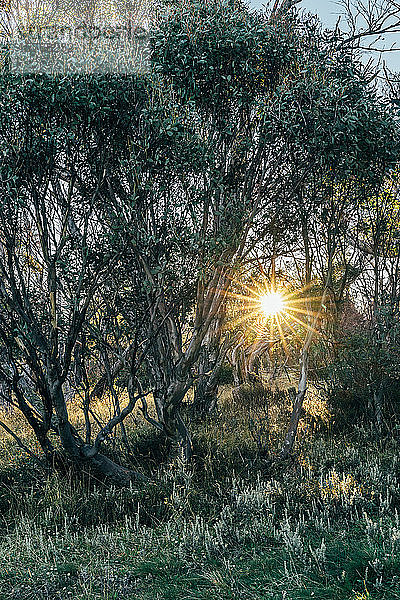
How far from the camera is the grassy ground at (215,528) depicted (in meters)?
3.68

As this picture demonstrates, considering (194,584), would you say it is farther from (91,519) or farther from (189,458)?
(189,458)

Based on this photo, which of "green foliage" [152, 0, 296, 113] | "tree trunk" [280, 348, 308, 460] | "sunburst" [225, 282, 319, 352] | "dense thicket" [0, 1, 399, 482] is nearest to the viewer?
"dense thicket" [0, 1, 399, 482]

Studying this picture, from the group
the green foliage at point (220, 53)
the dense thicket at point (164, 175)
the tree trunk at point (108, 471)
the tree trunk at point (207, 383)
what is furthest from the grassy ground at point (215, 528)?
the green foliage at point (220, 53)

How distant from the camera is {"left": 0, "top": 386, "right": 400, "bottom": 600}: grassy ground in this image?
3.68m

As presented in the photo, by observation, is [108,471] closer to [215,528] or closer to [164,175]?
[215,528]

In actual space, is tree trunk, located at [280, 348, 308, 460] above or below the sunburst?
below

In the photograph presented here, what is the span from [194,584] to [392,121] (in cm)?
578

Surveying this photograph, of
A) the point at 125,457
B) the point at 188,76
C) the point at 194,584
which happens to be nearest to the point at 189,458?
the point at 125,457

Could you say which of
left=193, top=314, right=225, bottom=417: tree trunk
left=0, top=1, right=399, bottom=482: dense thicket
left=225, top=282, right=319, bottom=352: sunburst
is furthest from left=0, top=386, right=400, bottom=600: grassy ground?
left=225, top=282, right=319, bottom=352: sunburst

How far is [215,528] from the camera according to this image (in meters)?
4.65

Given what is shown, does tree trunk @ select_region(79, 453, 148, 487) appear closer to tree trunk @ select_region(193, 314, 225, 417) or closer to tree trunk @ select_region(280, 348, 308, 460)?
tree trunk @ select_region(280, 348, 308, 460)

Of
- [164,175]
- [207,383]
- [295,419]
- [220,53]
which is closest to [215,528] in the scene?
[295,419]

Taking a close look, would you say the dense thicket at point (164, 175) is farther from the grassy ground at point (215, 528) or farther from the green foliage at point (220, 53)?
the grassy ground at point (215, 528)

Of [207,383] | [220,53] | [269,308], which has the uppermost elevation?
[220,53]
